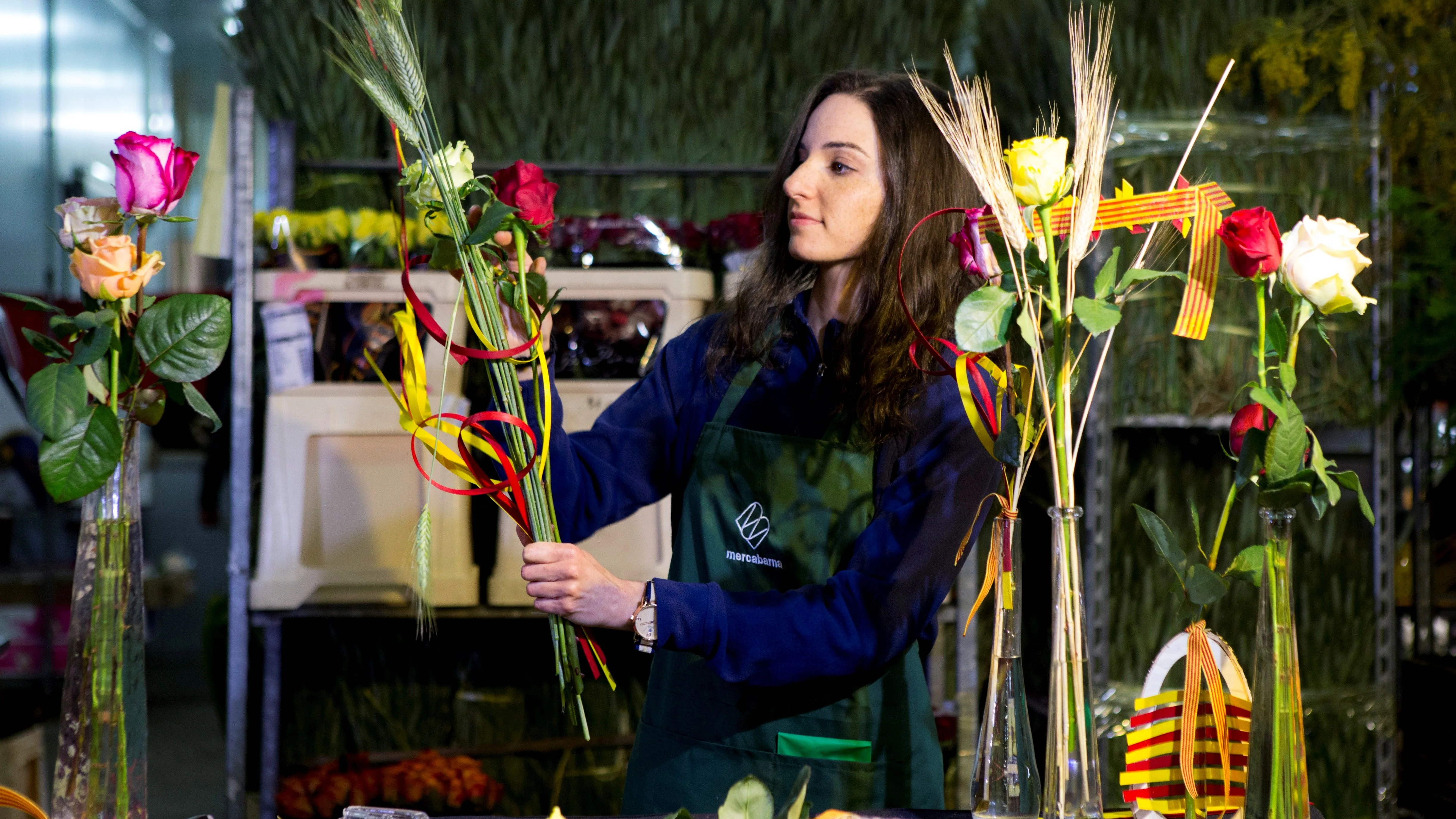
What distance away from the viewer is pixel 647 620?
1146mm

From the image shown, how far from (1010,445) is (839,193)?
60 centimetres

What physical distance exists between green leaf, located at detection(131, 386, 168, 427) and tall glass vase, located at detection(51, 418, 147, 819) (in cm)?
3

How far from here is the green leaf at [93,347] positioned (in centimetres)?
88

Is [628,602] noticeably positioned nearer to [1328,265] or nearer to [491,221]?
[491,221]

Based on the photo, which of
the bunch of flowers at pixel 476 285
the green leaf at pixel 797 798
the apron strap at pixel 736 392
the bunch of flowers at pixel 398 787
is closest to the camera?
the green leaf at pixel 797 798

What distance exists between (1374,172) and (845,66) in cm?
130

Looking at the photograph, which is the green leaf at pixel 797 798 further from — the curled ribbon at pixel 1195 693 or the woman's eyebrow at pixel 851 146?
the woman's eyebrow at pixel 851 146

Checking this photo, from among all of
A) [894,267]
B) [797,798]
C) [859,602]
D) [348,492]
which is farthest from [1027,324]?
[348,492]

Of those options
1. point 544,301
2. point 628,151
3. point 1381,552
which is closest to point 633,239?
point 628,151

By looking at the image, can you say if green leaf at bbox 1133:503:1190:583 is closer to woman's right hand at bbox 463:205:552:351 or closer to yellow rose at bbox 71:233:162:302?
woman's right hand at bbox 463:205:552:351

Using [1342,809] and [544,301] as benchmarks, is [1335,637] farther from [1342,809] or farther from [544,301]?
[544,301]

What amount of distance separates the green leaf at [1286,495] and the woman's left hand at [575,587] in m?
0.56

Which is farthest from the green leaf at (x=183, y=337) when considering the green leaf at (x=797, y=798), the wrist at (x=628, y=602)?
the green leaf at (x=797, y=798)

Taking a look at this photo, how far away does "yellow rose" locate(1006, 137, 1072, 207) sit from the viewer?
0.80 meters
